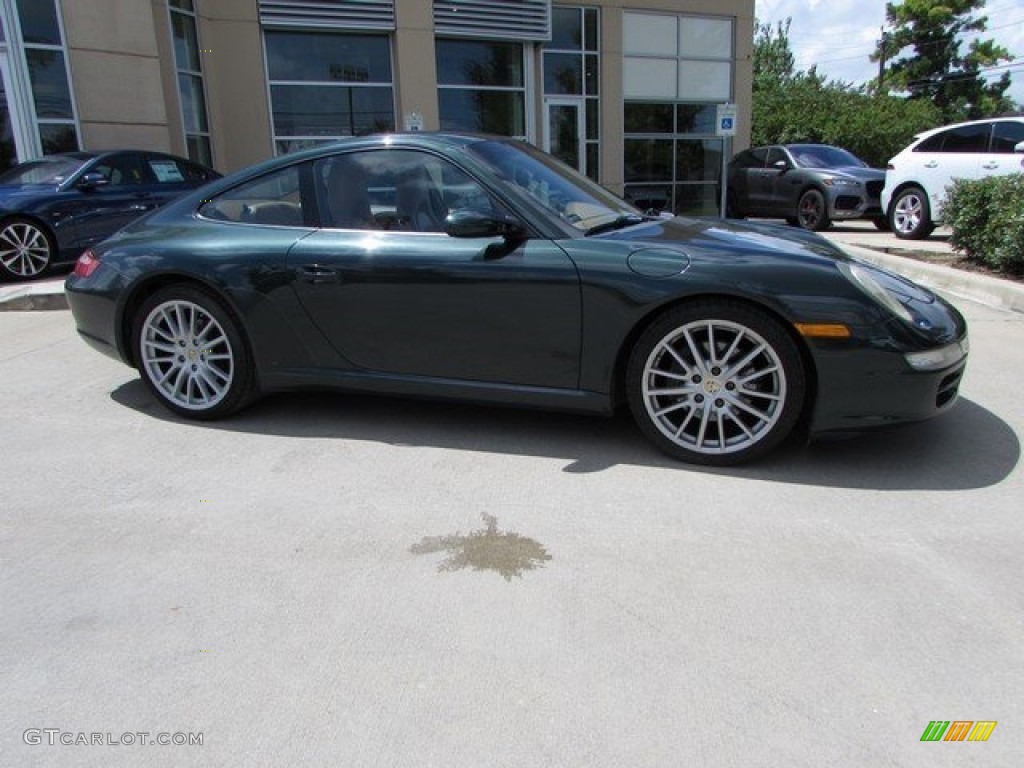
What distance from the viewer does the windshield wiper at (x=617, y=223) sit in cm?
383

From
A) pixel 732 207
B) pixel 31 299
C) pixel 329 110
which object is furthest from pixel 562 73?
pixel 31 299

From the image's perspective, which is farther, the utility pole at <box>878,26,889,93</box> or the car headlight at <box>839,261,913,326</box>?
the utility pole at <box>878,26,889,93</box>

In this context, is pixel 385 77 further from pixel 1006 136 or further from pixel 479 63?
pixel 1006 136

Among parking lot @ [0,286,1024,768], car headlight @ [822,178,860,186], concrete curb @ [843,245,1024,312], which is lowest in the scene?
parking lot @ [0,286,1024,768]

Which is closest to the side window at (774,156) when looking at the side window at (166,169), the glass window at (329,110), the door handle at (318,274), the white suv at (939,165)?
the white suv at (939,165)

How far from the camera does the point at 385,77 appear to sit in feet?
51.0

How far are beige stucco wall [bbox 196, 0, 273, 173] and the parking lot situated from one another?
463 inches

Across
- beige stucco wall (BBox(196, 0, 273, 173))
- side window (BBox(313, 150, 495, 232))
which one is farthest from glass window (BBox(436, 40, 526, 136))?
side window (BBox(313, 150, 495, 232))

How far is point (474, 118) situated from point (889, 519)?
14.7m

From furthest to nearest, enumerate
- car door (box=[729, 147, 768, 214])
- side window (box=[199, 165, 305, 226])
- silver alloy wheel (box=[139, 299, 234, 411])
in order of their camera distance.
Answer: car door (box=[729, 147, 768, 214]) < silver alloy wheel (box=[139, 299, 234, 411]) < side window (box=[199, 165, 305, 226])

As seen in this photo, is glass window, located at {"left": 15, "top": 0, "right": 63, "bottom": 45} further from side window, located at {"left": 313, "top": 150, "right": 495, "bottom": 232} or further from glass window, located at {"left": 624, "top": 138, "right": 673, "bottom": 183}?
glass window, located at {"left": 624, "top": 138, "right": 673, "bottom": 183}

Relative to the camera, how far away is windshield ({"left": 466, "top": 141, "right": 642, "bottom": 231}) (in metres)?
3.88

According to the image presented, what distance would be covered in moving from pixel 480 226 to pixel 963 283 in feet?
19.7

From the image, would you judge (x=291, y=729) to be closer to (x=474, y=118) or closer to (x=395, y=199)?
(x=395, y=199)
